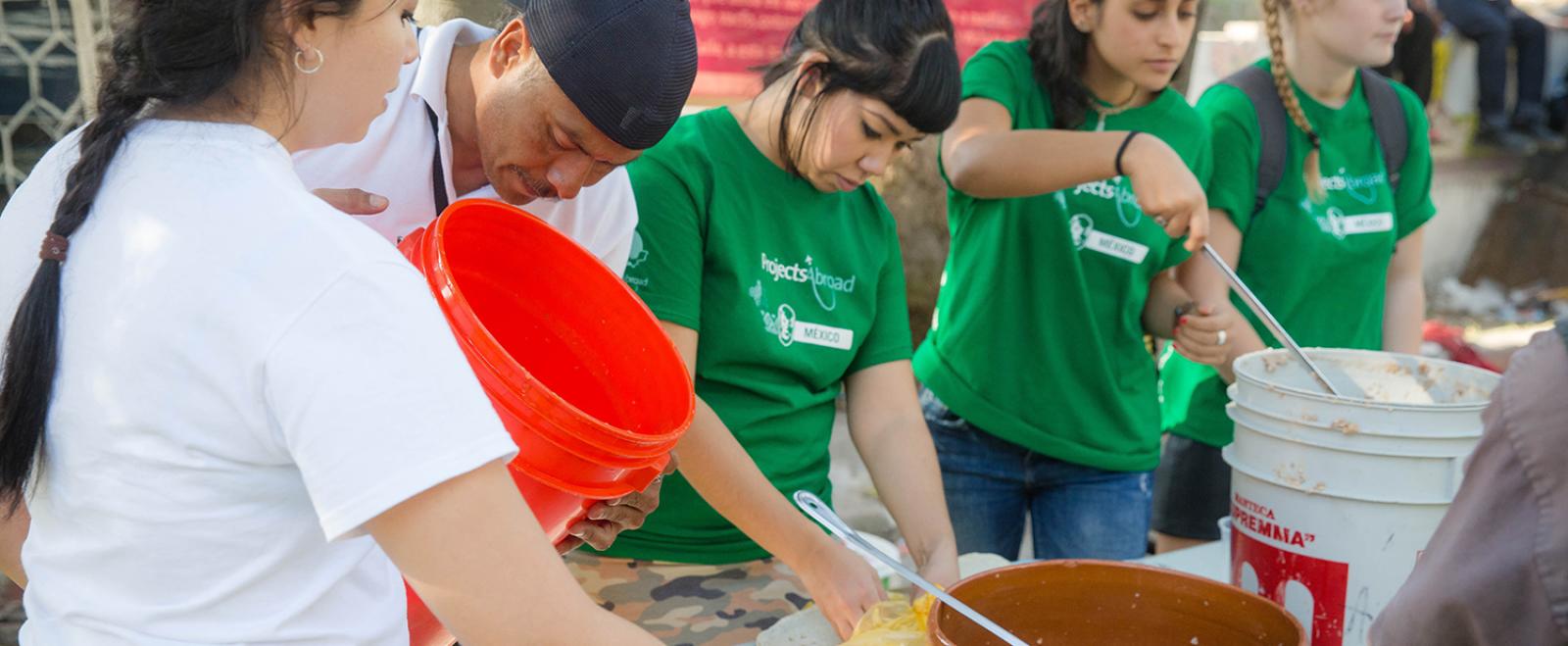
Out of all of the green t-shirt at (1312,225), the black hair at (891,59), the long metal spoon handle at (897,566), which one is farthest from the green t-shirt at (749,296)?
the green t-shirt at (1312,225)

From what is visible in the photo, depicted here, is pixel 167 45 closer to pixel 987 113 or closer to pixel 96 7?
pixel 987 113

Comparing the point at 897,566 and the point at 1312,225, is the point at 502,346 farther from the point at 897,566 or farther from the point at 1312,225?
the point at 1312,225

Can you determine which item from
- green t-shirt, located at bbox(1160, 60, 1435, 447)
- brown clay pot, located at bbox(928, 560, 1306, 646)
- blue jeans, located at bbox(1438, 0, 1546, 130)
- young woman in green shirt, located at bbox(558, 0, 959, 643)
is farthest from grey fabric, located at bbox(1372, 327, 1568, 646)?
blue jeans, located at bbox(1438, 0, 1546, 130)

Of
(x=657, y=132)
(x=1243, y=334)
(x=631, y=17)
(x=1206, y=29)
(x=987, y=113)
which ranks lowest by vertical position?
(x=1206, y=29)

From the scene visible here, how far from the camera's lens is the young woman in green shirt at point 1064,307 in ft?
6.74

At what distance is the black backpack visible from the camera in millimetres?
2260

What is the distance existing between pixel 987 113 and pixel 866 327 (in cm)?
46

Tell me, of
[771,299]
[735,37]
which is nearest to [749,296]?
[771,299]

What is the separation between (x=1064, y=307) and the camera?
7.02 ft

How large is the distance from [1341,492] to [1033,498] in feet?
2.77

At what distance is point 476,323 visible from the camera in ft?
3.16

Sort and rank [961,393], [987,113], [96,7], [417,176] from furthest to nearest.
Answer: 1. [96,7]
2. [961,393]
3. [987,113]
4. [417,176]

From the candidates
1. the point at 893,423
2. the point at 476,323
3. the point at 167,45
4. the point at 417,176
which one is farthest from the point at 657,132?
the point at 893,423

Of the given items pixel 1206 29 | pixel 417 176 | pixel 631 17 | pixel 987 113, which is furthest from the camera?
pixel 1206 29
